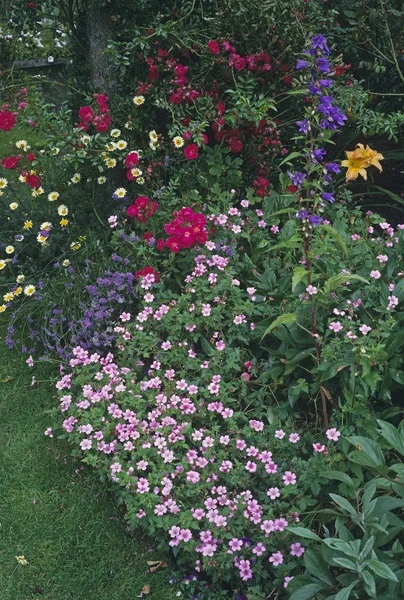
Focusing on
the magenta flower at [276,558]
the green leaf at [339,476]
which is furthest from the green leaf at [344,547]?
the magenta flower at [276,558]

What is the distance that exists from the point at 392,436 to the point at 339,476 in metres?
0.22

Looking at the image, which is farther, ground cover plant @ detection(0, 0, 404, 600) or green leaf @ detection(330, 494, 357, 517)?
ground cover plant @ detection(0, 0, 404, 600)

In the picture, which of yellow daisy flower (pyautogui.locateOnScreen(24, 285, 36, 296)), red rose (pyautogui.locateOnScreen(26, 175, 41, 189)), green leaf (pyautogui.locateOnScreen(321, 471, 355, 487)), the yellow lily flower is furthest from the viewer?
red rose (pyautogui.locateOnScreen(26, 175, 41, 189))

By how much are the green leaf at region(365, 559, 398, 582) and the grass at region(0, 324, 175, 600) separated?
35.5 inches

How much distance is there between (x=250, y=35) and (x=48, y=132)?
1.24 m

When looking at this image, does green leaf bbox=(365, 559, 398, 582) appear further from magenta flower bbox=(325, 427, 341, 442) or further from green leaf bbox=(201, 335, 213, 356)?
green leaf bbox=(201, 335, 213, 356)

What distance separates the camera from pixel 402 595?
6.52 ft

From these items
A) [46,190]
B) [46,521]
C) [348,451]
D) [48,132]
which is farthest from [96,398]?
[46,190]

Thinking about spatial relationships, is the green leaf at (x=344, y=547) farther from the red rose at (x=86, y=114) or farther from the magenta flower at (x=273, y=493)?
the red rose at (x=86, y=114)

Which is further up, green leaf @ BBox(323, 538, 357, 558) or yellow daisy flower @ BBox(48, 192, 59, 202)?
green leaf @ BBox(323, 538, 357, 558)

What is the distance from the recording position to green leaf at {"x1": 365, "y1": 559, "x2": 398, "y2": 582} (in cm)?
175

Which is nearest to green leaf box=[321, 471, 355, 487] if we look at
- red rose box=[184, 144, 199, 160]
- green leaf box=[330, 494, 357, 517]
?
green leaf box=[330, 494, 357, 517]

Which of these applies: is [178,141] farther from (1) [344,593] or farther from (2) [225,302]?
(1) [344,593]

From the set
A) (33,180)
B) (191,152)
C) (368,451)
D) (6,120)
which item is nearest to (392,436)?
(368,451)
